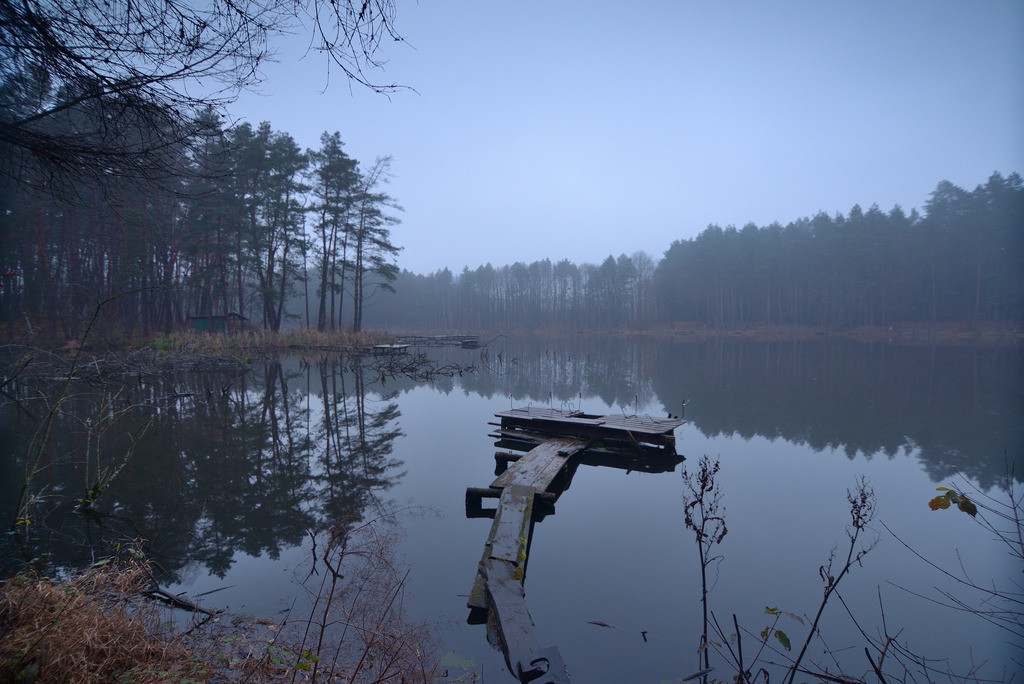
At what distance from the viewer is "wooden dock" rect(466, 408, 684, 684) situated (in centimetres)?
296

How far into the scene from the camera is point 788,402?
12062 mm

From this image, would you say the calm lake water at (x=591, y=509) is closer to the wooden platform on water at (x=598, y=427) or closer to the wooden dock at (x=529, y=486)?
the wooden dock at (x=529, y=486)

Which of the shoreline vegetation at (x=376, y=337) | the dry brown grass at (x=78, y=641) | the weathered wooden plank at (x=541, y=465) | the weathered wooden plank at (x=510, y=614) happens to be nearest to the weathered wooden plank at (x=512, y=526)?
the weathered wooden plank at (x=510, y=614)

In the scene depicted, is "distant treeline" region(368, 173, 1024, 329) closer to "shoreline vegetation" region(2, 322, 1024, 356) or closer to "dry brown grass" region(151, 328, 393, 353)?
"shoreline vegetation" region(2, 322, 1024, 356)

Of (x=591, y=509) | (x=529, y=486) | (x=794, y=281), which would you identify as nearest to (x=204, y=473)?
(x=529, y=486)

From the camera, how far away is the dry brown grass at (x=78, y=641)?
6.94 feet

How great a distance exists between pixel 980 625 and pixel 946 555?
129cm

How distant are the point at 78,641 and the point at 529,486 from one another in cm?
384

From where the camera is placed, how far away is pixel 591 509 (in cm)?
584

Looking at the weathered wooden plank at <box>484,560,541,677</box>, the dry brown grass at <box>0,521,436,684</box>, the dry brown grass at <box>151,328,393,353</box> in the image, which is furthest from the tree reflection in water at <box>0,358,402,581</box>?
the dry brown grass at <box>151,328,393,353</box>

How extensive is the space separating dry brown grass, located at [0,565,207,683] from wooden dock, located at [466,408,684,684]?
1.71 meters

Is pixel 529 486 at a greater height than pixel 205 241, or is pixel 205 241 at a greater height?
pixel 205 241

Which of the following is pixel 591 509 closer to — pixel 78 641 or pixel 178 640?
pixel 178 640

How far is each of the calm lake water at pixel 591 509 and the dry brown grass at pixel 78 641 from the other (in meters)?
1.05
